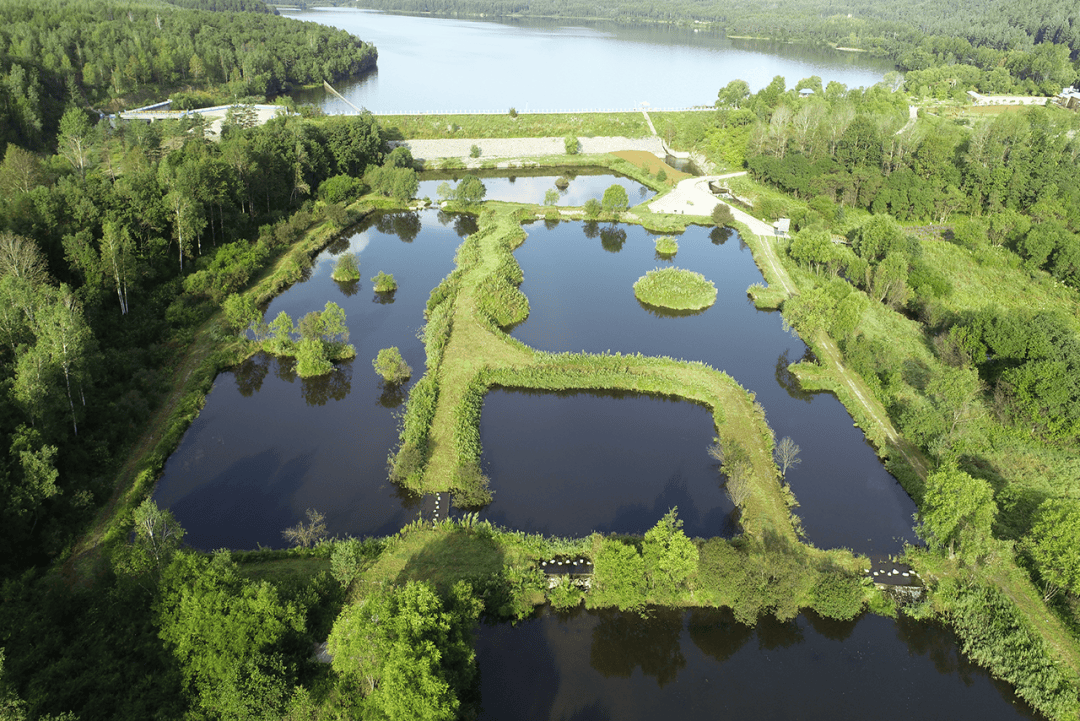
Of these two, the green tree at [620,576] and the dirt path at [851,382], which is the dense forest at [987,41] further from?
the green tree at [620,576]

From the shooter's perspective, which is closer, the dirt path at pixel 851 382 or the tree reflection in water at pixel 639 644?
the tree reflection in water at pixel 639 644

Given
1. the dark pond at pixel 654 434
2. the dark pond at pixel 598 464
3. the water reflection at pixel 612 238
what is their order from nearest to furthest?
the dark pond at pixel 598 464 → the dark pond at pixel 654 434 → the water reflection at pixel 612 238

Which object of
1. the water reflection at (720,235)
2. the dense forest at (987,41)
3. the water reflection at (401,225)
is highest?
the dense forest at (987,41)

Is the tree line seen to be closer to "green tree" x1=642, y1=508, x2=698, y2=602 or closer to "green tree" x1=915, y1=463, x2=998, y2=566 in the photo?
"green tree" x1=642, y1=508, x2=698, y2=602

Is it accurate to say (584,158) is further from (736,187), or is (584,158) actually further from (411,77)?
(411,77)

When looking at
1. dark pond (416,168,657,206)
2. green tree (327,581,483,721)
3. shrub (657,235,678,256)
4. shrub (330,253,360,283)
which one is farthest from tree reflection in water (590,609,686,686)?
dark pond (416,168,657,206)

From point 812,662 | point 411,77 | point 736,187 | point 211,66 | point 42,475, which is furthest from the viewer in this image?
point 411,77

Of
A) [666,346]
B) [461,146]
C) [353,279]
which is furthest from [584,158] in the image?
[666,346]

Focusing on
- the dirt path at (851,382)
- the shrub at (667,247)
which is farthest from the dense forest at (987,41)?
the shrub at (667,247)

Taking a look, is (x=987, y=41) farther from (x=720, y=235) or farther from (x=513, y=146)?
(x=720, y=235)
